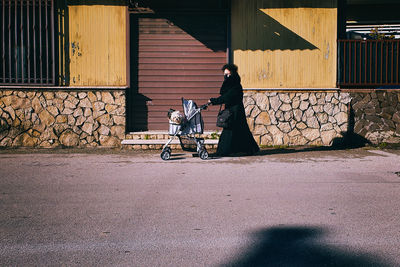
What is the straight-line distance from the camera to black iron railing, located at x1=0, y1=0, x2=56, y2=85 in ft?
42.0

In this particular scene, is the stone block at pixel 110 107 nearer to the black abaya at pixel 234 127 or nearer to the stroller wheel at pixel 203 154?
the black abaya at pixel 234 127

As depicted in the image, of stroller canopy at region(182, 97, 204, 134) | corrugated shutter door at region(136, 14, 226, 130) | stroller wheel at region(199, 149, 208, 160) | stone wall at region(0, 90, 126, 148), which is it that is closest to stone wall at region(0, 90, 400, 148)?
stone wall at region(0, 90, 126, 148)

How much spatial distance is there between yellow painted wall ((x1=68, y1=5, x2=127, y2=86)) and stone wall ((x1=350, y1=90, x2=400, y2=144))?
6441 mm

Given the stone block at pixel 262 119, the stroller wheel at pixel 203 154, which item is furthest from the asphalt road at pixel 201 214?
the stone block at pixel 262 119

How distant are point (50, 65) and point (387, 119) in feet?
30.4

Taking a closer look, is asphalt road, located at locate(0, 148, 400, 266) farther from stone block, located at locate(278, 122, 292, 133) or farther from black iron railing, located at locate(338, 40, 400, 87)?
black iron railing, located at locate(338, 40, 400, 87)

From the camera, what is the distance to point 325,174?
27.6ft

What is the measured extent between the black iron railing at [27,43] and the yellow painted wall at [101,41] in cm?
62

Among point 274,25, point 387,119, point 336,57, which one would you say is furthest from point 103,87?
point 387,119

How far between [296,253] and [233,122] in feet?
21.9

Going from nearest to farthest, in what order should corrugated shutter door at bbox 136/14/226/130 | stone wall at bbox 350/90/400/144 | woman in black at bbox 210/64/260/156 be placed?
woman in black at bbox 210/64/260/156 → stone wall at bbox 350/90/400/144 → corrugated shutter door at bbox 136/14/226/130

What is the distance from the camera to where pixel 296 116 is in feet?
42.6

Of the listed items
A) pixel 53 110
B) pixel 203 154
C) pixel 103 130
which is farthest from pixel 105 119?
pixel 203 154

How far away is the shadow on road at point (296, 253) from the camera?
398 cm
